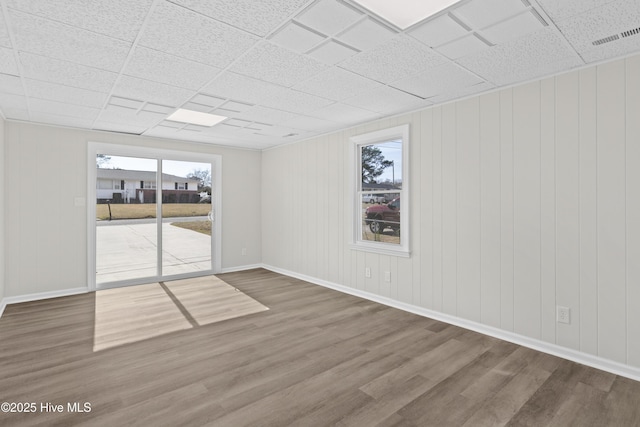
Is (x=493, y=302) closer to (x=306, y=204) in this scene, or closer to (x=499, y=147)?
(x=499, y=147)

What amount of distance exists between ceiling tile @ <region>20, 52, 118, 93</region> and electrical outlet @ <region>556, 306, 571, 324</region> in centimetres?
446

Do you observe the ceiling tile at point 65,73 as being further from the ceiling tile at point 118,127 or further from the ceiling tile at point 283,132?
the ceiling tile at point 283,132

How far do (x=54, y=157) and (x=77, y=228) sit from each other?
1057 mm

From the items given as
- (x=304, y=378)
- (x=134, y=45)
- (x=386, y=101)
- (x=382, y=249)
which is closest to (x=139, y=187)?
(x=134, y=45)

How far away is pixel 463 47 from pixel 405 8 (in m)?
0.71

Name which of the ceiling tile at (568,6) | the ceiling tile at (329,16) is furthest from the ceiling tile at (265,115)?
the ceiling tile at (568,6)

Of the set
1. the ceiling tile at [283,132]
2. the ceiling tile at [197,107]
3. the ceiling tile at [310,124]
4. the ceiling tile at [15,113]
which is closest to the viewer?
the ceiling tile at [197,107]

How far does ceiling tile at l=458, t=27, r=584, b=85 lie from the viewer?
233 cm

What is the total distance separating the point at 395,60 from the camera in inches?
104

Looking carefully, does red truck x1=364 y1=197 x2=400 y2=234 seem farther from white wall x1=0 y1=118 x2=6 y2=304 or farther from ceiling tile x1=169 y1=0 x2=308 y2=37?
white wall x1=0 y1=118 x2=6 y2=304

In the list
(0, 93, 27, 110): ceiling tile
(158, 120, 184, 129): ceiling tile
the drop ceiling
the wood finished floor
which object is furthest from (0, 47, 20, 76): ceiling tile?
the wood finished floor

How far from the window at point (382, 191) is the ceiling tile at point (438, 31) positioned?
1.75 meters

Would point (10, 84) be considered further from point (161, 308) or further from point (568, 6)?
point (568, 6)

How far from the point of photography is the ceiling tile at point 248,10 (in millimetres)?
1894
